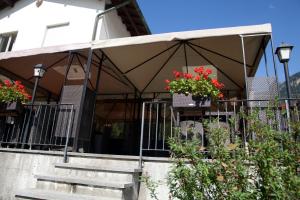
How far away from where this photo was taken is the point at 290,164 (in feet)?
6.15

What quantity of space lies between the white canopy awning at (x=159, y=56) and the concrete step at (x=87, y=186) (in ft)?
9.10

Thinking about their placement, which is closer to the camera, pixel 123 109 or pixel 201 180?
pixel 201 180

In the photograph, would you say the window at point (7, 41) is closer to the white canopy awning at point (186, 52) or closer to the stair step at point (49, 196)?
the white canopy awning at point (186, 52)

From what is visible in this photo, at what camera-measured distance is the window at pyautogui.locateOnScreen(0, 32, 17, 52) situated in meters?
9.40

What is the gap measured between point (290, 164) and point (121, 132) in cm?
727

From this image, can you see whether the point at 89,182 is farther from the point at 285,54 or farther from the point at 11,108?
the point at 285,54

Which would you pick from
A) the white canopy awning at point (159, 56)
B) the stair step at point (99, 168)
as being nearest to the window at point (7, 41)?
the white canopy awning at point (159, 56)

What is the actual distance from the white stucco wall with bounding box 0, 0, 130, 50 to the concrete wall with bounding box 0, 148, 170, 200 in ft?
15.3

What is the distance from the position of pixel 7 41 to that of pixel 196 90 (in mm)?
9157

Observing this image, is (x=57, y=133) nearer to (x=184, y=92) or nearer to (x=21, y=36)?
(x=184, y=92)

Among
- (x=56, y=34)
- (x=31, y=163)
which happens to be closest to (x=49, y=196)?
(x=31, y=163)

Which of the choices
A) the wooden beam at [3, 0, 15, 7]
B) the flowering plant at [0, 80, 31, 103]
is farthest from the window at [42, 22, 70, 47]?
the flowering plant at [0, 80, 31, 103]

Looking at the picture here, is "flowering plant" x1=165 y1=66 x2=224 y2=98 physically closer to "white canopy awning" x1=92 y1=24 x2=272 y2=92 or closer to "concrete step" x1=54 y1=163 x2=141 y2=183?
"white canopy awning" x1=92 y1=24 x2=272 y2=92

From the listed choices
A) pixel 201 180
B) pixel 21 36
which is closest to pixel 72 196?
pixel 201 180
